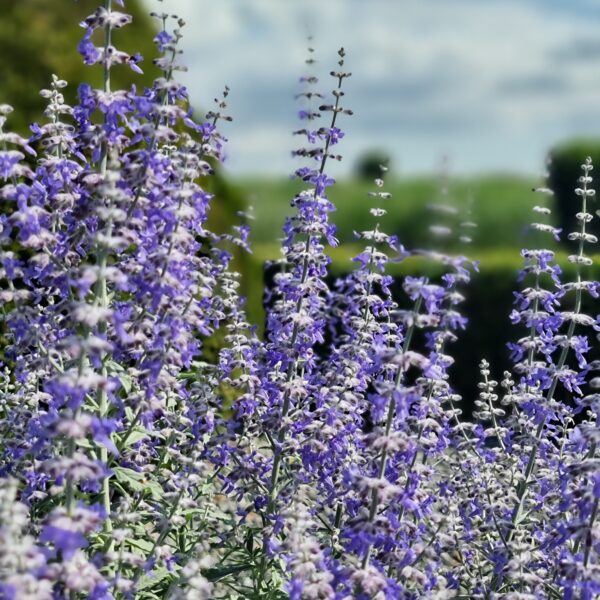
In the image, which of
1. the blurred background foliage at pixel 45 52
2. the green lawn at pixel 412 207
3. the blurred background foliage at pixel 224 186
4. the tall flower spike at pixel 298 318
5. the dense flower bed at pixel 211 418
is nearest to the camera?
the dense flower bed at pixel 211 418

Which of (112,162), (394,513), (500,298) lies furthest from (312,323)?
(500,298)

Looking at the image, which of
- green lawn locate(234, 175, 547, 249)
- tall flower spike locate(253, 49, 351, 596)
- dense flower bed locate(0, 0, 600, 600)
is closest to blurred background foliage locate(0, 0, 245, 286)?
dense flower bed locate(0, 0, 600, 600)

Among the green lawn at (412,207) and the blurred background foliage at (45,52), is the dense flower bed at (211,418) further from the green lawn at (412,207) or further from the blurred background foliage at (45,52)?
the green lawn at (412,207)

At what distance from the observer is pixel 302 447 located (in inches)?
233

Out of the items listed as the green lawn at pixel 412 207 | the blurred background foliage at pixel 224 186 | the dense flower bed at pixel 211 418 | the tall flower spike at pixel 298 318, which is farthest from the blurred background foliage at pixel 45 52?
the green lawn at pixel 412 207

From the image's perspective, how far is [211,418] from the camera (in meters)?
6.10

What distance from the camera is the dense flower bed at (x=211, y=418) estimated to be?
14.8 feet

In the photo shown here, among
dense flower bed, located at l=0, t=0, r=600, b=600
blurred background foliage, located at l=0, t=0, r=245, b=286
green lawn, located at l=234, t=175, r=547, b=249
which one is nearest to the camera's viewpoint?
dense flower bed, located at l=0, t=0, r=600, b=600

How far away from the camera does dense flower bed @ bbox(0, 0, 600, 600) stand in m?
4.50

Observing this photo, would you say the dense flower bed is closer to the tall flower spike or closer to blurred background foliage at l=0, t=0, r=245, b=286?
the tall flower spike

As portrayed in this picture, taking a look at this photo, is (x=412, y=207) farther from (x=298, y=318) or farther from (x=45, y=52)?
(x=298, y=318)

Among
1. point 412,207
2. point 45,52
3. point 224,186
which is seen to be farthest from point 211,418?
point 412,207

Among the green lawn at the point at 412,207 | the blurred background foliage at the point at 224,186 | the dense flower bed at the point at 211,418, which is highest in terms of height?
the green lawn at the point at 412,207

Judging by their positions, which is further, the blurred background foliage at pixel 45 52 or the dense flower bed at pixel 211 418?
the blurred background foliage at pixel 45 52
